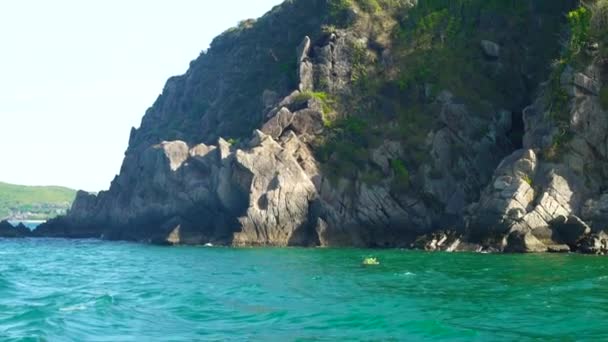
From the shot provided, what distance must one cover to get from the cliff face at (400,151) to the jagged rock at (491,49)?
0.23m

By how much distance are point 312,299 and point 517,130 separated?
58.7 meters

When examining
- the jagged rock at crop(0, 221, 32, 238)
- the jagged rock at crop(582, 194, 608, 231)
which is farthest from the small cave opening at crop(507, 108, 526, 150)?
the jagged rock at crop(0, 221, 32, 238)

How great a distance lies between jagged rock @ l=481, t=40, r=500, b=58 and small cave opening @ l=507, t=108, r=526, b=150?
9510mm

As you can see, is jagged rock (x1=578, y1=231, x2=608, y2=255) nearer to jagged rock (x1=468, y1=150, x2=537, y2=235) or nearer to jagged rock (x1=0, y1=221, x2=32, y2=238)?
jagged rock (x1=468, y1=150, x2=537, y2=235)

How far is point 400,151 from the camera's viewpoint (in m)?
90.2

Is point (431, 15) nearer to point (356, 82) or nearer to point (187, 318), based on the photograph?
point (356, 82)

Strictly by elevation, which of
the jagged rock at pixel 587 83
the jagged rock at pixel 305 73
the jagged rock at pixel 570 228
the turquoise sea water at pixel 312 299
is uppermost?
the jagged rock at pixel 305 73

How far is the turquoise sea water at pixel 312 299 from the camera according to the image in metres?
28.6

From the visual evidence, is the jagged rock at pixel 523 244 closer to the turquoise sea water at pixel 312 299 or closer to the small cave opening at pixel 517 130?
the turquoise sea water at pixel 312 299

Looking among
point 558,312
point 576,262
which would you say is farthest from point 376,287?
point 576,262

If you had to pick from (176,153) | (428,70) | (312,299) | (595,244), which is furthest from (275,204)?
(312,299)

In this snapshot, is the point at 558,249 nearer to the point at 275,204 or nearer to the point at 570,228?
the point at 570,228

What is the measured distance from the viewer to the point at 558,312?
103ft

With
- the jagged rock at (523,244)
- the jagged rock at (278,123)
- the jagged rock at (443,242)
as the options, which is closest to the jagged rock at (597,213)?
the jagged rock at (523,244)
